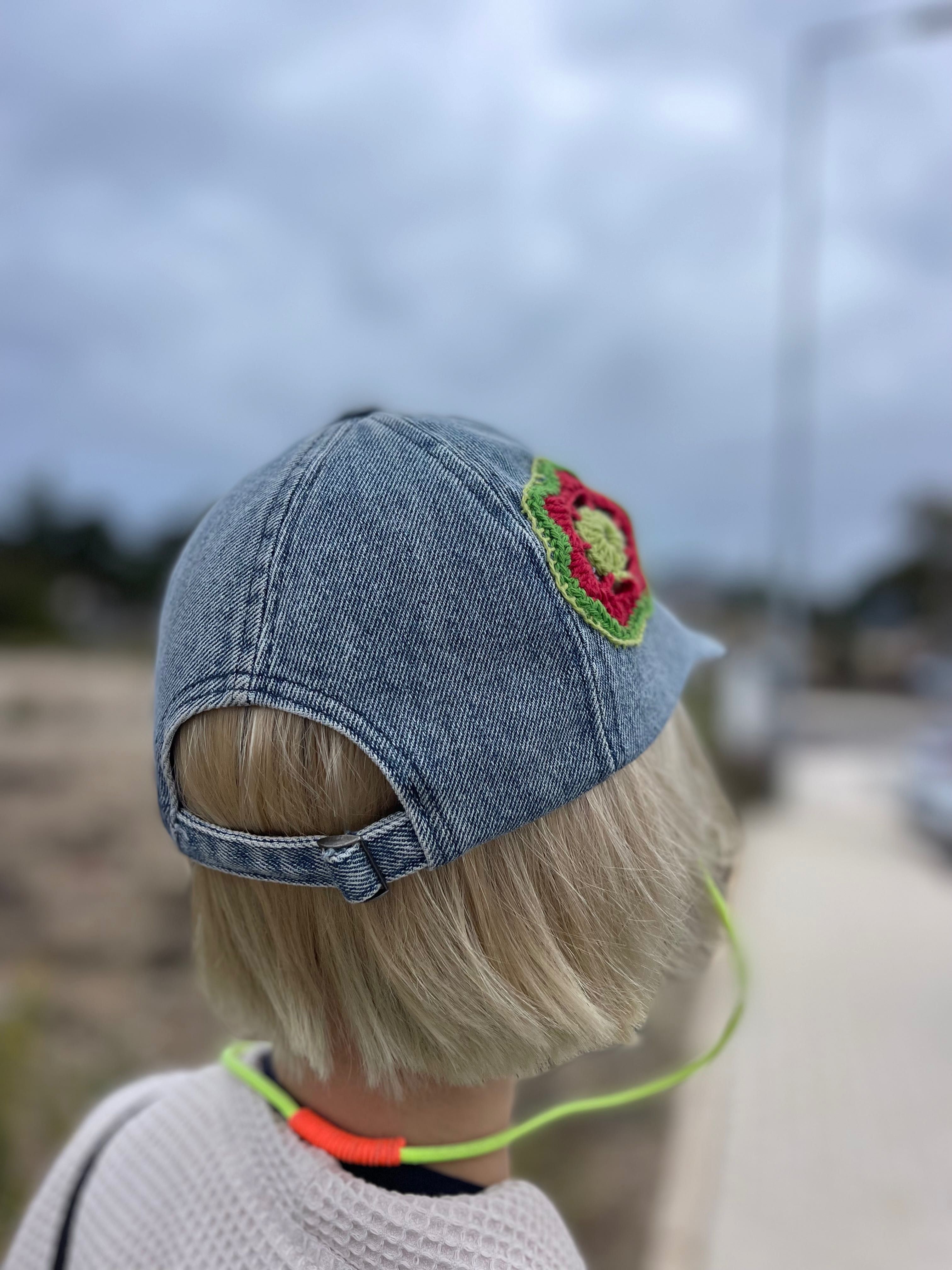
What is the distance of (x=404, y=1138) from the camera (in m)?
0.86

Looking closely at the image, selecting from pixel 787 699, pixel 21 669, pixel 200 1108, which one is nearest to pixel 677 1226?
pixel 200 1108

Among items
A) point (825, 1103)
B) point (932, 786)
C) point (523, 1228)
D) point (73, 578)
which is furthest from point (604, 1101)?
point (73, 578)

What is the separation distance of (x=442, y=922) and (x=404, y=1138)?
0.25 meters

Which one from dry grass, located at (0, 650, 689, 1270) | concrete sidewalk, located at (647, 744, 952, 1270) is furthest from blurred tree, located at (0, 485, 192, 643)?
concrete sidewalk, located at (647, 744, 952, 1270)

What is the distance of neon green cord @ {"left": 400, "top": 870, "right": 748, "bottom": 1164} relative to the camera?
85 centimetres

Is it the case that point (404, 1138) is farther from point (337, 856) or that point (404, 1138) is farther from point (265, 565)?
point (265, 565)

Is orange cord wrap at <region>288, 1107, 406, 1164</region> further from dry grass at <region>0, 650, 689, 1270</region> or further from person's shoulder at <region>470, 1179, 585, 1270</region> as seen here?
dry grass at <region>0, 650, 689, 1270</region>

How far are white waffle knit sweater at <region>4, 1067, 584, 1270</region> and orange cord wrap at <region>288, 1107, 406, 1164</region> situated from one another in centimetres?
Result: 1

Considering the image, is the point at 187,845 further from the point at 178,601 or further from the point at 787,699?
the point at 787,699

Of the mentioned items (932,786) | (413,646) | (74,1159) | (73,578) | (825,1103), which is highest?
(413,646)

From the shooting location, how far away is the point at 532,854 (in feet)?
2.61

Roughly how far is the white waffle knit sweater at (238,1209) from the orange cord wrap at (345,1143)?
0.03ft

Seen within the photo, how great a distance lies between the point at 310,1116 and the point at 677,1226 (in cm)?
223

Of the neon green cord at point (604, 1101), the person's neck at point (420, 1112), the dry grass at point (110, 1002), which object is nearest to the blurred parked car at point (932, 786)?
the dry grass at point (110, 1002)
